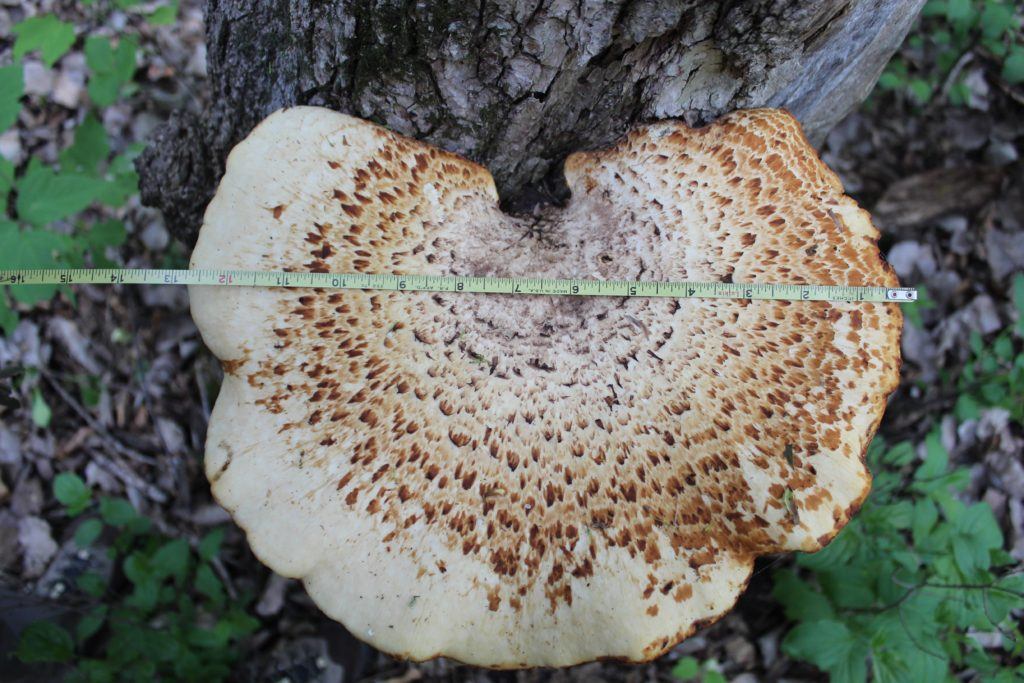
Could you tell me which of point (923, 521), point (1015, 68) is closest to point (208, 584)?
point (923, 521)

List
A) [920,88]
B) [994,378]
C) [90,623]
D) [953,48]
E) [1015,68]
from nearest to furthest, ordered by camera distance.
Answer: [90,623] < [994,378] < [1015,68] < [920,88] < [953,48]

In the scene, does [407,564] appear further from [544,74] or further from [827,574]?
[827,574]

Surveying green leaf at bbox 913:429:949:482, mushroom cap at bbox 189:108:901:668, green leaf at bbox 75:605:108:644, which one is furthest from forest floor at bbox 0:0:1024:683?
mushroom cap at bbox 189:108:901:668

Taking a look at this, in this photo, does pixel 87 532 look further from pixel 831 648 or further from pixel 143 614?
pixel 831 648

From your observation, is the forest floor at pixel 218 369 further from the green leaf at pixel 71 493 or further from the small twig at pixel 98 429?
the green leaf at pixel 71 493

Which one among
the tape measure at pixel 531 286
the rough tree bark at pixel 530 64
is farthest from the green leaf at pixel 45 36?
the tape measure at pixel 531 286

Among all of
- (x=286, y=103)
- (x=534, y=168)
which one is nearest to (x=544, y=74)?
(x=534, y=168)
